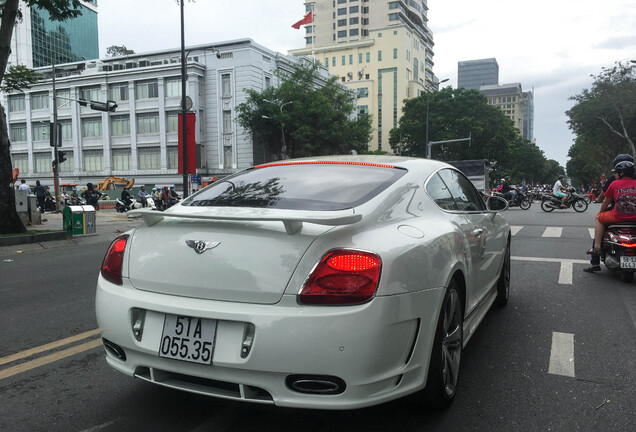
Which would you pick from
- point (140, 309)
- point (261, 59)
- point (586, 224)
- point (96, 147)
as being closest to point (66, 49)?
point (96, 147)

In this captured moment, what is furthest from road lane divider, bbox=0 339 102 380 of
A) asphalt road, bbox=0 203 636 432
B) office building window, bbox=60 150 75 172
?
office building window, bbox=60 150 75 172

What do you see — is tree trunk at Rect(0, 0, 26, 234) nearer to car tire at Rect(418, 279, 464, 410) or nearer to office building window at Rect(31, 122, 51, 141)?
car tire at Rect(418, 279, 464, 410)

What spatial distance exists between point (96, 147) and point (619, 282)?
184 feet

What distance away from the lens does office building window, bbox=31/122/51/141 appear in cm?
5691

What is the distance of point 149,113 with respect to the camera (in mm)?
51250

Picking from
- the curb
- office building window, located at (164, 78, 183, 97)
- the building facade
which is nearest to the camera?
the curb

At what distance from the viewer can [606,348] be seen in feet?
12.4

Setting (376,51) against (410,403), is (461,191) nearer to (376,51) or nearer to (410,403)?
(410,403)

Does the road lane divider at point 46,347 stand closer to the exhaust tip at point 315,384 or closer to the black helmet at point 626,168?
the exhaust tip at point 315,384

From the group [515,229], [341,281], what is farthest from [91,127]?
[341,281]

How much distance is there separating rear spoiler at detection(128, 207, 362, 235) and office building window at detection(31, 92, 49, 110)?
206 feet

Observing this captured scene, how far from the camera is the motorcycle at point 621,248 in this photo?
246 inches

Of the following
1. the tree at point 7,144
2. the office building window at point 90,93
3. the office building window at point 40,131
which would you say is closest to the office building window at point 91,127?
the office building window at point 90,93

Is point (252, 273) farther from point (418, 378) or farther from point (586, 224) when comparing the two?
point (586, 224)
